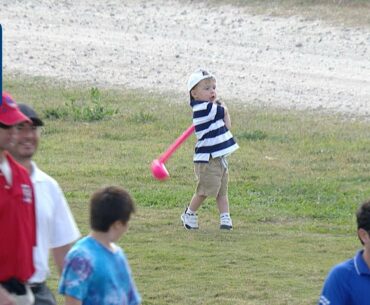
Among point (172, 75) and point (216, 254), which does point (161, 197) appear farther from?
point (172, 75)

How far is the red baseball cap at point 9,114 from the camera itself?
6.00 m

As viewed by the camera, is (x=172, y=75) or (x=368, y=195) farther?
(x=172, y=75)

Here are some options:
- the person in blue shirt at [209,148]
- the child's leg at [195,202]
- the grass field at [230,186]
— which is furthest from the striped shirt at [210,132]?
the grass field at [230,186]

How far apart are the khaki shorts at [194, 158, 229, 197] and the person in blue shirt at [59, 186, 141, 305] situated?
5249 millimetres

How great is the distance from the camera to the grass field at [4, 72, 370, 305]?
31.1 ft

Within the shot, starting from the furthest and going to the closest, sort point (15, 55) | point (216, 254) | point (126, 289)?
point (15, 55)
point (216, 254)
point (126, 289)

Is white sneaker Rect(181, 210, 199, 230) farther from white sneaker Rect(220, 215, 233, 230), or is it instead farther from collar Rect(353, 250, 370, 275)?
collar Rect(353, 250, 370, 275)

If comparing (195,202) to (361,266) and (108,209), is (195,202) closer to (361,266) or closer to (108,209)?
(108,209)

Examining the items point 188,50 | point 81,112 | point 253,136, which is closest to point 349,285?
point 253,136

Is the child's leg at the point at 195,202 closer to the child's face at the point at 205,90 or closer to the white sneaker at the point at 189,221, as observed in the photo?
the white sneaker at the point at 189,221

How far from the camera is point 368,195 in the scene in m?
12.4

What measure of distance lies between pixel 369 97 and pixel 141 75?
3.68 metres

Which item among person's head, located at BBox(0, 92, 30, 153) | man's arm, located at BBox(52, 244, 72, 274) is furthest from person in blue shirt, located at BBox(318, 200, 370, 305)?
person's head, located at BBox(0, 92, 30, 153)

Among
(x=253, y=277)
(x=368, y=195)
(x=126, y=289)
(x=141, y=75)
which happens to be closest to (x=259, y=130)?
(x=368, y=195)
